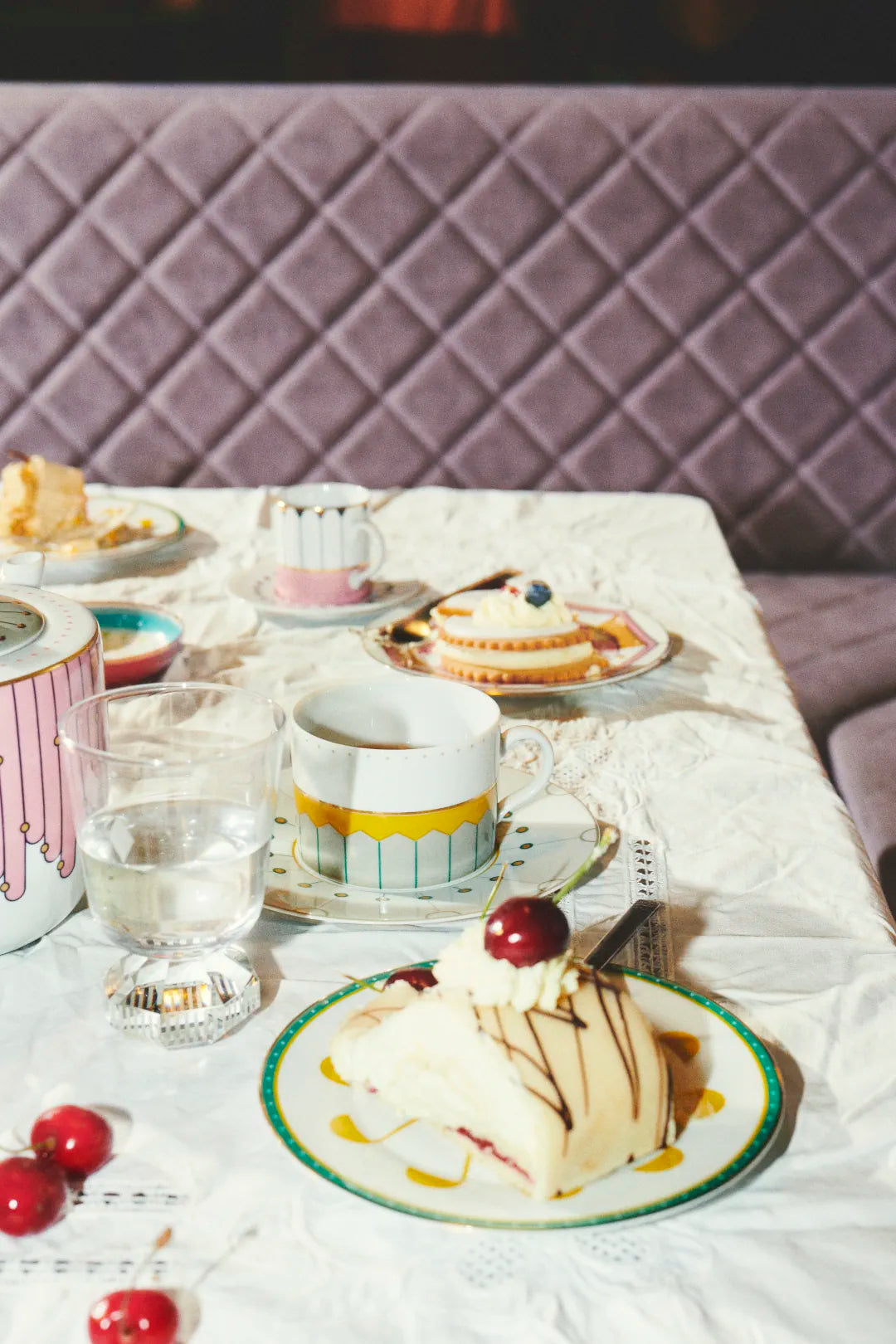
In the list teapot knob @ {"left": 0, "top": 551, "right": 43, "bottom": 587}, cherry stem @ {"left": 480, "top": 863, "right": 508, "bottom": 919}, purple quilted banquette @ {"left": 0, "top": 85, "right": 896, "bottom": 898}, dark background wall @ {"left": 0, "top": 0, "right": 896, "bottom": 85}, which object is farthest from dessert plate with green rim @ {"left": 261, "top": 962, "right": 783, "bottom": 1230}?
dark background wall @ {"left": 0, "top": 0, "right": 896, "bottom": 85}

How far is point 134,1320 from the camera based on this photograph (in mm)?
413

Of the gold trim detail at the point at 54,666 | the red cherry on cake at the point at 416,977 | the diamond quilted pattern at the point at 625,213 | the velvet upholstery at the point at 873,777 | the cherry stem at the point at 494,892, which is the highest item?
the diamond quilted pattern at the point at 625,213

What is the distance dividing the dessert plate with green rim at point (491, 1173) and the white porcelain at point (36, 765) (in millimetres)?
170

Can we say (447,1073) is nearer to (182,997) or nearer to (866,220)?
(182,997)

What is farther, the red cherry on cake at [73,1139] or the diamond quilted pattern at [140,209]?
the diamond quilted pattern at [140,209]

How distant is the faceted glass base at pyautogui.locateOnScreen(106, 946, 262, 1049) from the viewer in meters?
0.57

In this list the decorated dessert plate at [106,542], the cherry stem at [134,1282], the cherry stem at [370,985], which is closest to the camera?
the cherry stem at [134,1282]

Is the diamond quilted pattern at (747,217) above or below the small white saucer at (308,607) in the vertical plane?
above

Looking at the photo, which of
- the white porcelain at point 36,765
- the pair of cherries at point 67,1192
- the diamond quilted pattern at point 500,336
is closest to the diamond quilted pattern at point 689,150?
the diamond quilted pattern at point 500,336

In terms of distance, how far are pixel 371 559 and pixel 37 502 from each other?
14.5 inches

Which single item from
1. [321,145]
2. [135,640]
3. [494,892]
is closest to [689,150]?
[321,145]

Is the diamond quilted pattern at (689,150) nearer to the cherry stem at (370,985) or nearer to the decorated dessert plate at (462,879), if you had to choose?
the decorated dessert plate at (462,879)

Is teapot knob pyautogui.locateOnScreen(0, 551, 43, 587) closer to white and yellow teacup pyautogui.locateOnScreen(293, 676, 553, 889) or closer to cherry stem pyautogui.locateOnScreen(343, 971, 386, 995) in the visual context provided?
white and yellow teacup pyautogui.locateOnScreen(293, 676, 553, 889)

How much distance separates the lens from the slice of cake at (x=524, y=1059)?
468mm
